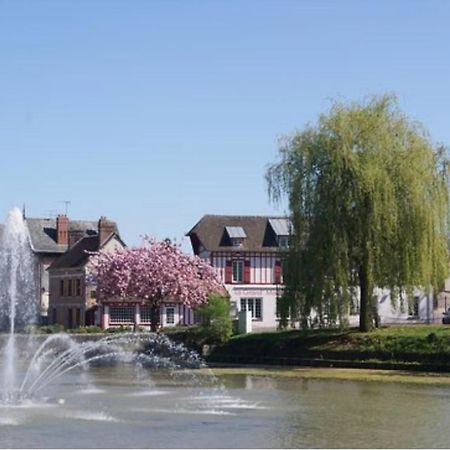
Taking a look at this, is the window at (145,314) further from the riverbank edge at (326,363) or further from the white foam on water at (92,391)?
the white foam on water at (92,391)

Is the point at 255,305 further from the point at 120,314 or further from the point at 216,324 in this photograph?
the point at 216,324

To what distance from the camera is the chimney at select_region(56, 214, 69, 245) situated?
261ft

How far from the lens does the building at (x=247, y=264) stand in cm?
6606

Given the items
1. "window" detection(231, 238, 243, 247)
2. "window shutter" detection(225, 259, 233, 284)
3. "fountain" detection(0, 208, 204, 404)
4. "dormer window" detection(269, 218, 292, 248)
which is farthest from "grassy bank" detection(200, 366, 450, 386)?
"dormer window" detection(269, 218, 292, 248)

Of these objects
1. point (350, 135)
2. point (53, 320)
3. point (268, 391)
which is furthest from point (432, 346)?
point (53, 320)

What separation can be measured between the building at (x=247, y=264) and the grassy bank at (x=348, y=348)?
20395mm

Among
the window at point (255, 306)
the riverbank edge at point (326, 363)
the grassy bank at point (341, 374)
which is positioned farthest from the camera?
the window at point (255, 306)

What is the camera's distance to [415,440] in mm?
17469

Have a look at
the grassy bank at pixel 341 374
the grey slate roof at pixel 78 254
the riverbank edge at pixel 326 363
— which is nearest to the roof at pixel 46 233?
the grey slate roof at pixel 78 254

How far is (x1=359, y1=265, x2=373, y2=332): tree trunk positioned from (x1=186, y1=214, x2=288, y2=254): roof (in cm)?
2452

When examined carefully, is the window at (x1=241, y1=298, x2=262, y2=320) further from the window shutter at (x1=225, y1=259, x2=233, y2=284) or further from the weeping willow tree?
the weeping willow tree

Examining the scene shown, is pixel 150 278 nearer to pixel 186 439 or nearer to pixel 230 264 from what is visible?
pixel 230 264

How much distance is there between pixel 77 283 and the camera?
68.6 meters

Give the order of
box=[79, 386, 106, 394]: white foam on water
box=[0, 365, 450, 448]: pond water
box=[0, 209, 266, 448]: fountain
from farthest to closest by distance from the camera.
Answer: box=[79, 386, 106, 394]: white foam on water
box=[0, 209, 266, 448]: fountain
box=[0, 365, 450, 448]: pond water
